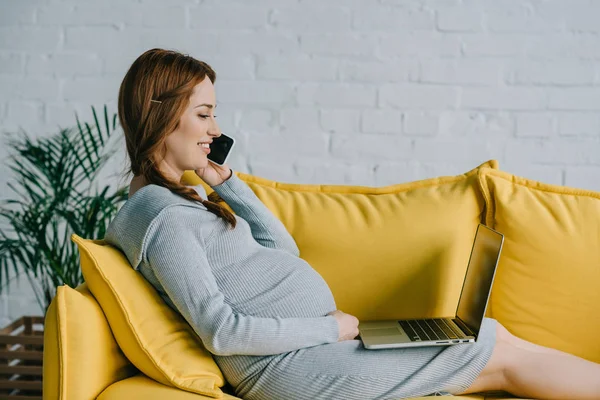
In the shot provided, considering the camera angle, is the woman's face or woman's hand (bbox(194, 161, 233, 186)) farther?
woman's hand (bbox(194, 161, 233, 186))

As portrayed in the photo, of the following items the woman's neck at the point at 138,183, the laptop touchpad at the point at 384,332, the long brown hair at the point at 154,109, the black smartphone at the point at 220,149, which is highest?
the long brown hair at the point at 154,109

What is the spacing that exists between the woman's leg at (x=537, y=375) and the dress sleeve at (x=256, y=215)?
57 cm

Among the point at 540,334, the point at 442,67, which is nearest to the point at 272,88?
the point at 442,67

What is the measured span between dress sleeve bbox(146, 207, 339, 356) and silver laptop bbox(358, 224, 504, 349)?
0.16 meters

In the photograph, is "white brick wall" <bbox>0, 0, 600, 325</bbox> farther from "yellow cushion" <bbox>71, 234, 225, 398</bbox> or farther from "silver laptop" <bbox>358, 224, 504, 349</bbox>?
"yellow cushion" <bbox>71, 234, 225, 398</bbox>

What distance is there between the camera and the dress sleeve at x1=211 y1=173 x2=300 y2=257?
169 cm

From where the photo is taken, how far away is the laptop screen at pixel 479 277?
1.37 m

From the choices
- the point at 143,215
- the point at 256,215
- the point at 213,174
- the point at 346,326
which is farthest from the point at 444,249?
the point at 143,215

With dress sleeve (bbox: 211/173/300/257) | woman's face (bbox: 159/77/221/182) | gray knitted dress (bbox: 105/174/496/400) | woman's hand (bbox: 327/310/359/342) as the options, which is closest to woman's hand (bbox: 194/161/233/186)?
dress sleeve (bbox: 211/173/300/257)

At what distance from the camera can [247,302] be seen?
4.63ft

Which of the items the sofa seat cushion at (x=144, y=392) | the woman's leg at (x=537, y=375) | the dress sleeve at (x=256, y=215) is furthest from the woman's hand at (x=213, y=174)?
the woman's leg at (x=537, y=375)

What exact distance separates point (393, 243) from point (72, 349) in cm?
81

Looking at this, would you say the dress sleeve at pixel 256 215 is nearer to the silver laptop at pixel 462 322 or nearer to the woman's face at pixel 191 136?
the woman's face at pixel 191 136

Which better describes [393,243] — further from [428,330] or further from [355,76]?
[355,76]
